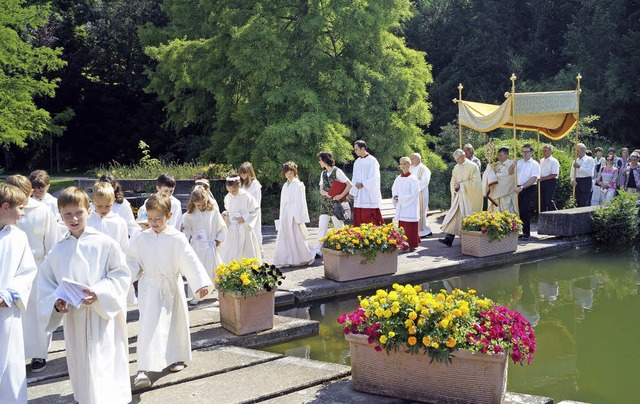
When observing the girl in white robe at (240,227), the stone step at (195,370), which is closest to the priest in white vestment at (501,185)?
the girl in white robe at (240,227)

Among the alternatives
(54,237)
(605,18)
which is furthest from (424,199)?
(605,18)

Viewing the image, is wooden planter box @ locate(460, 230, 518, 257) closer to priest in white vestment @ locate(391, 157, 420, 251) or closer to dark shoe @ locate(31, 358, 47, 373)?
priest in white vestment @ locate(391, 157, 420, 251)

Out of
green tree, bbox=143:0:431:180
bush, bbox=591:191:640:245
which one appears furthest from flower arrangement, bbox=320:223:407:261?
green tree, bbox=143:0:431:180

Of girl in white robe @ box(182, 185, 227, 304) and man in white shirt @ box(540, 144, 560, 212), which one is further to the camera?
man in white shirt @ box(540, 144, 560, 212)

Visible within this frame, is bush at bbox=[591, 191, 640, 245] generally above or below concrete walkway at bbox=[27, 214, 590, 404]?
above

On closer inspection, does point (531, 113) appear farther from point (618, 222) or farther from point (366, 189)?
point (366, 189)

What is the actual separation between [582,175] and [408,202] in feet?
19.1

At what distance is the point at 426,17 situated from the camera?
33.8 m

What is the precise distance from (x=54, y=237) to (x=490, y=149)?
1070 centimetres

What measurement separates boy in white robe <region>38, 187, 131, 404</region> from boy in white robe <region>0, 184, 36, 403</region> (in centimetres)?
21

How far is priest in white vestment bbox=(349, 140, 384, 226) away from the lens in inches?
484

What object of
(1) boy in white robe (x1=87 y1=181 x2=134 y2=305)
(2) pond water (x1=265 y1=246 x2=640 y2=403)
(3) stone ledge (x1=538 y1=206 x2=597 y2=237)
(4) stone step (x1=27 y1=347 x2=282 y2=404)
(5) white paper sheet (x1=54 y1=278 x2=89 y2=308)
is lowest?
(2) pond water (x1=265 y1=246 x2=640 y2=403)

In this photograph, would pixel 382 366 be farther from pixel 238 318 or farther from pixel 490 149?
pixel 490 149

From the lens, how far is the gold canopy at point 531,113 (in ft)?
48.6
